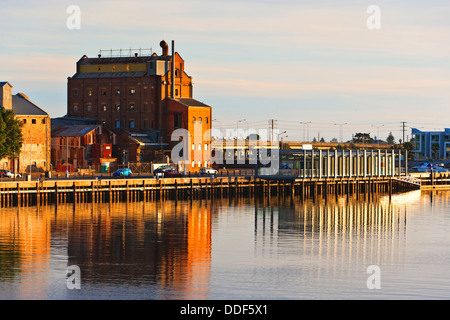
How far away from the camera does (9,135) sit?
122 metres

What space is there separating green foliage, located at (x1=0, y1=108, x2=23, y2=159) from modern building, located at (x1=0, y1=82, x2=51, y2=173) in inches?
291

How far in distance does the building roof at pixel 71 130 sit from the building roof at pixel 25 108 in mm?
8425

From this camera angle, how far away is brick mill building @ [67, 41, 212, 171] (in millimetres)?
160500

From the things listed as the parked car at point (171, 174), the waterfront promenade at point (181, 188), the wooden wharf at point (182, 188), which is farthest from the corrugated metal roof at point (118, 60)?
the wooden wharf at point (182, 188)

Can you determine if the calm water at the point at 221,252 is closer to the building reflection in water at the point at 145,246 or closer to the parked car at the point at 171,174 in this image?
the building reflection in water at the point at 145,246

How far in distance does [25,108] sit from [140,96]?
104 ft

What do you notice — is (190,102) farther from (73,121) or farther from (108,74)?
(73,121)

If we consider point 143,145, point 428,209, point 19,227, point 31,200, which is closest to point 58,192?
point 31,200

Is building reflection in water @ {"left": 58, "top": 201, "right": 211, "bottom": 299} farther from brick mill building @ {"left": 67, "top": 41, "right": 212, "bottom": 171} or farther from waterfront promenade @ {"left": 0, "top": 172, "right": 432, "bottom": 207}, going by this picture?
brick mill building @ {"left": 67, "top": 41, "right": 212, "bottom": 171}

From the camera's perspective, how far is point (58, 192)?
101 meters

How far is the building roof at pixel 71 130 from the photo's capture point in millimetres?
145375

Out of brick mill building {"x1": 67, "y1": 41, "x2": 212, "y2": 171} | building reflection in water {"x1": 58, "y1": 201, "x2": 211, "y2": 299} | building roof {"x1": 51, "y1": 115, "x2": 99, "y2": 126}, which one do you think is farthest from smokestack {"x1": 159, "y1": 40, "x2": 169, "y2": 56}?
building reflection in water {"x1": 58, "y1": 201, "x2": 211, "y2": 299}

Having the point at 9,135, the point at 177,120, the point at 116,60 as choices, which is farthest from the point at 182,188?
the point at 116,60

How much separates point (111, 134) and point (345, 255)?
3809 inches
